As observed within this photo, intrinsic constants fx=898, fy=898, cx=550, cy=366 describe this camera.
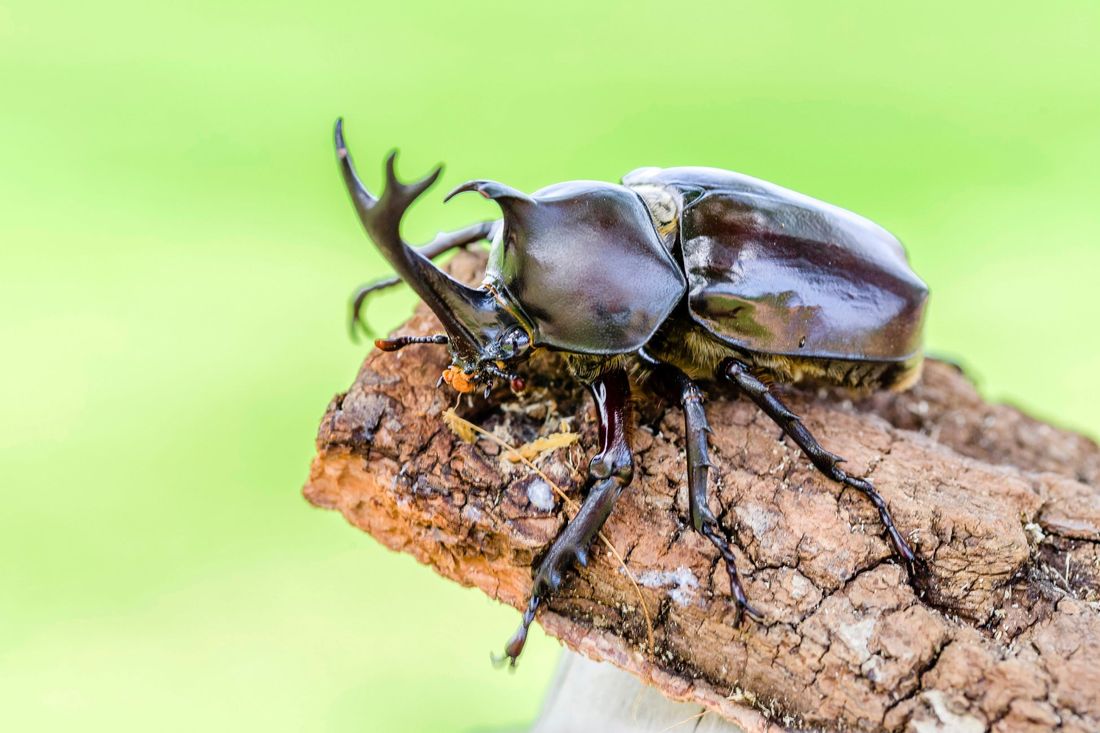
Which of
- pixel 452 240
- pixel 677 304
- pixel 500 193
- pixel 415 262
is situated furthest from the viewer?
pixel 452 240

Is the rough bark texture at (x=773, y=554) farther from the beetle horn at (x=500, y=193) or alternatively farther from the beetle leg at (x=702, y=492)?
the beetle horn at (x=500, y=193)

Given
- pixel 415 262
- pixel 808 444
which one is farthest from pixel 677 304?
pixel 415 262

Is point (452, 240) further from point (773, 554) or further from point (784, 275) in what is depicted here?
point (773, 554)

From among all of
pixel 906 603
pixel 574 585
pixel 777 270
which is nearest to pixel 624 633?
pixel 574 585

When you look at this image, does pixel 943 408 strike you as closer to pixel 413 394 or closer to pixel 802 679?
pixel 802 679

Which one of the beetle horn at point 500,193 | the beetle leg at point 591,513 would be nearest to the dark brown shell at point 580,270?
the beetle horn at point 500,193

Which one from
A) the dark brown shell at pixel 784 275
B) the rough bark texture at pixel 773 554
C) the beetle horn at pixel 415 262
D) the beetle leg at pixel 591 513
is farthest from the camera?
the dark brown shell at pixel 784 275

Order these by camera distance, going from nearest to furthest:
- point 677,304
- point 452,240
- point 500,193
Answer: point 500,193 → point 677,304 → point 452,240

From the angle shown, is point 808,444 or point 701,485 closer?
point 701,485
